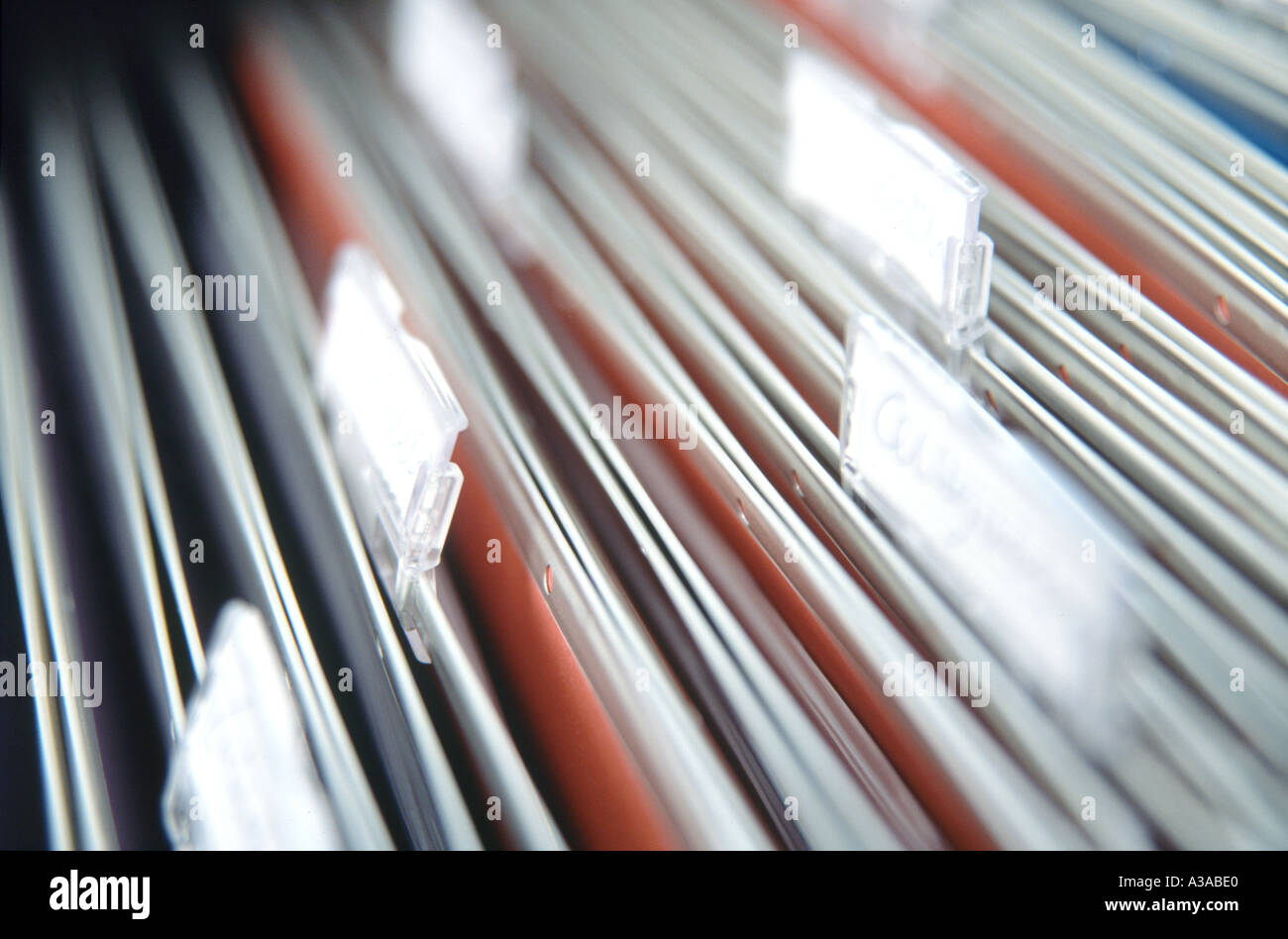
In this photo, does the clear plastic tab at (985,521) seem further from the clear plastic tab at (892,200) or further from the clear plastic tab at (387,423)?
the clear plastic tab at (387,423)

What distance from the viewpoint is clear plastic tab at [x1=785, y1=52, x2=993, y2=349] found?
662 mm

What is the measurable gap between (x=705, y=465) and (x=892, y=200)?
0.22m

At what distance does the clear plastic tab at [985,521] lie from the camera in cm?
55

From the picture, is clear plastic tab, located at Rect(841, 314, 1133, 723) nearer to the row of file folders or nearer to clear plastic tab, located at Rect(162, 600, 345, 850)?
the row of file folders

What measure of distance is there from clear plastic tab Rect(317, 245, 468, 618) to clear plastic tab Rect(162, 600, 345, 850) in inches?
4.3

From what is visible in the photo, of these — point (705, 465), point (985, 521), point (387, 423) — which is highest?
point (387, 423)

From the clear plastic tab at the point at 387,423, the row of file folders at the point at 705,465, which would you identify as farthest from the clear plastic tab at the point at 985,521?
the clear plastic tab at the point at 387,423

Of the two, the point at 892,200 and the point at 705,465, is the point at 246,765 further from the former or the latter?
the point at 892,200

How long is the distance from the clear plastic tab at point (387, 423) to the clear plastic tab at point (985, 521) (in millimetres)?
259

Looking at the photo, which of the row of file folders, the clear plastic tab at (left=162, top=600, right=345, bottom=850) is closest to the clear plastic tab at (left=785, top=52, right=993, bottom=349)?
the row of file folders

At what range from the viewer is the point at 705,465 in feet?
2.56

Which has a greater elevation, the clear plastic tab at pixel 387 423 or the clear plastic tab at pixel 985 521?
the clear plastic tab at pixel 387 423

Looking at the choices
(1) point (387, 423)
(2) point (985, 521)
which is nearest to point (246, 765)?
(1) point (387, 423)
